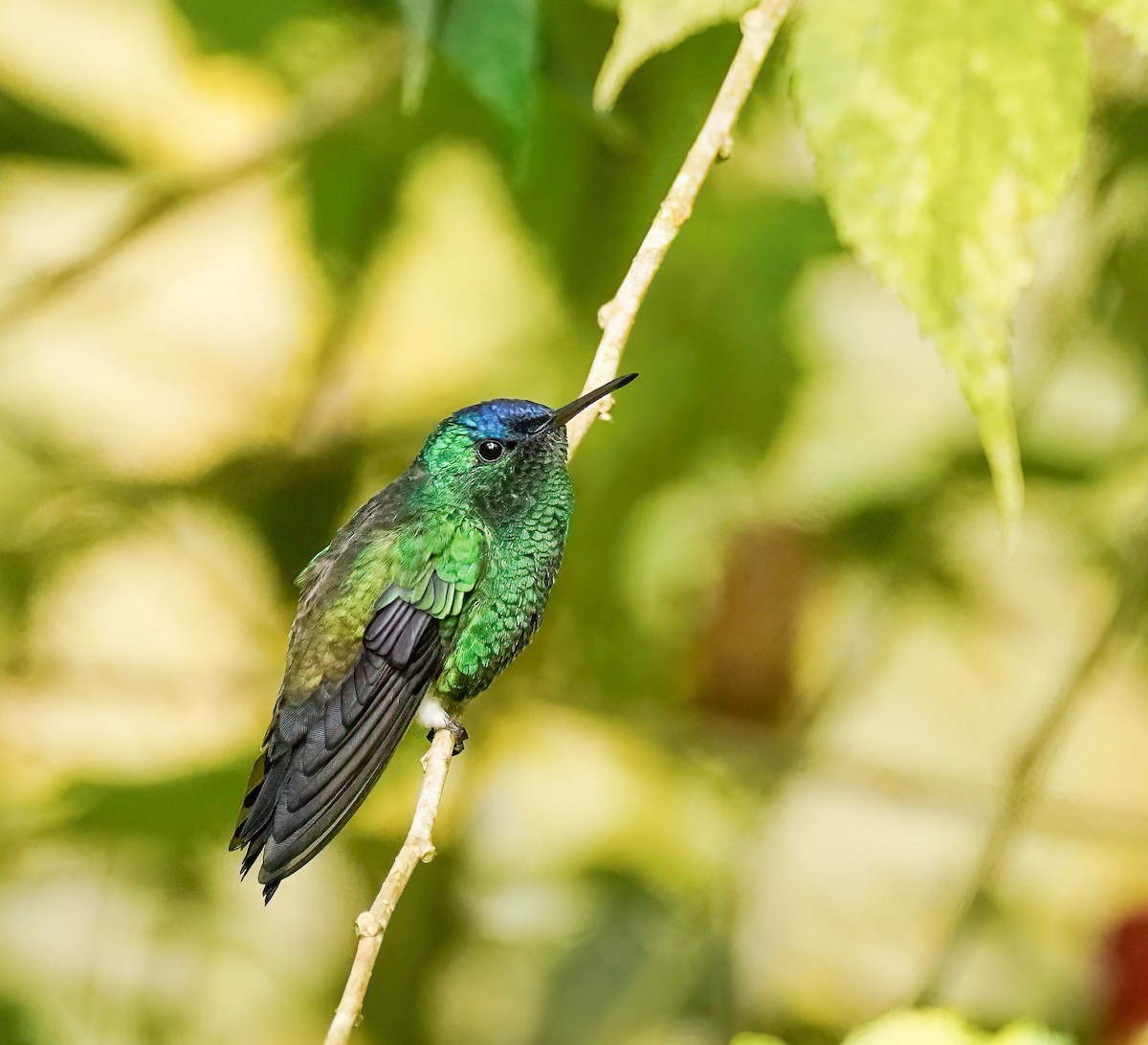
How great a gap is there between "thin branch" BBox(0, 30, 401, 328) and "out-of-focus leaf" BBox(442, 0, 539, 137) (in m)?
0.43

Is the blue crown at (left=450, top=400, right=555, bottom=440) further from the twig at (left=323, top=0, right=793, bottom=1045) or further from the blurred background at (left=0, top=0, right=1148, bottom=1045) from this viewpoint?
the blurred background at (left=0, top=0, right=1148, bottom=1045)

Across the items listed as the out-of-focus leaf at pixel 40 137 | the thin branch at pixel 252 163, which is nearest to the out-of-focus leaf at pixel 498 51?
the thin branch at pixel 252 163

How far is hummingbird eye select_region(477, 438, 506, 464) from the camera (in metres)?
0.52

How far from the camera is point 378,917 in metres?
0.36

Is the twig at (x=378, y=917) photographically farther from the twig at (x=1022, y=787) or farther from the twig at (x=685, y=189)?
the twig at (x=1022, y=787)

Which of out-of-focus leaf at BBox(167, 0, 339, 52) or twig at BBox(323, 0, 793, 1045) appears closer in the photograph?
twig at BBox(323, 0, 793, 1045)

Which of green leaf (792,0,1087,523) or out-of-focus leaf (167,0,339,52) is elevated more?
out-of-focus leaf (167,0,339,52)

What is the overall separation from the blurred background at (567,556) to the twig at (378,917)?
43 cm

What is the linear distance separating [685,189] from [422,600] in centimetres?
17

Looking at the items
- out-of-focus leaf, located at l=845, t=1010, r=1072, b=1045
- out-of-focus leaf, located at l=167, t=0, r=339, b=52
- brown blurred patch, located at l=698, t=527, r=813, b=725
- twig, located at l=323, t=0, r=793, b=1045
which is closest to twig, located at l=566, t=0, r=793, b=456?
twig, located at l=323, t=0, r=793, b=1045

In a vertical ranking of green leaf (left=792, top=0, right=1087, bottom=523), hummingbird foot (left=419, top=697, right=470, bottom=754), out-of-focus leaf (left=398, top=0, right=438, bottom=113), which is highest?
out-of-focus leaf (left=398, top=0, right=438, bottom=113)

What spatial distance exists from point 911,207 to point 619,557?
667 millimetres

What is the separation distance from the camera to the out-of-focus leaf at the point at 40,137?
995mm

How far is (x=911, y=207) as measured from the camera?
40 cm
